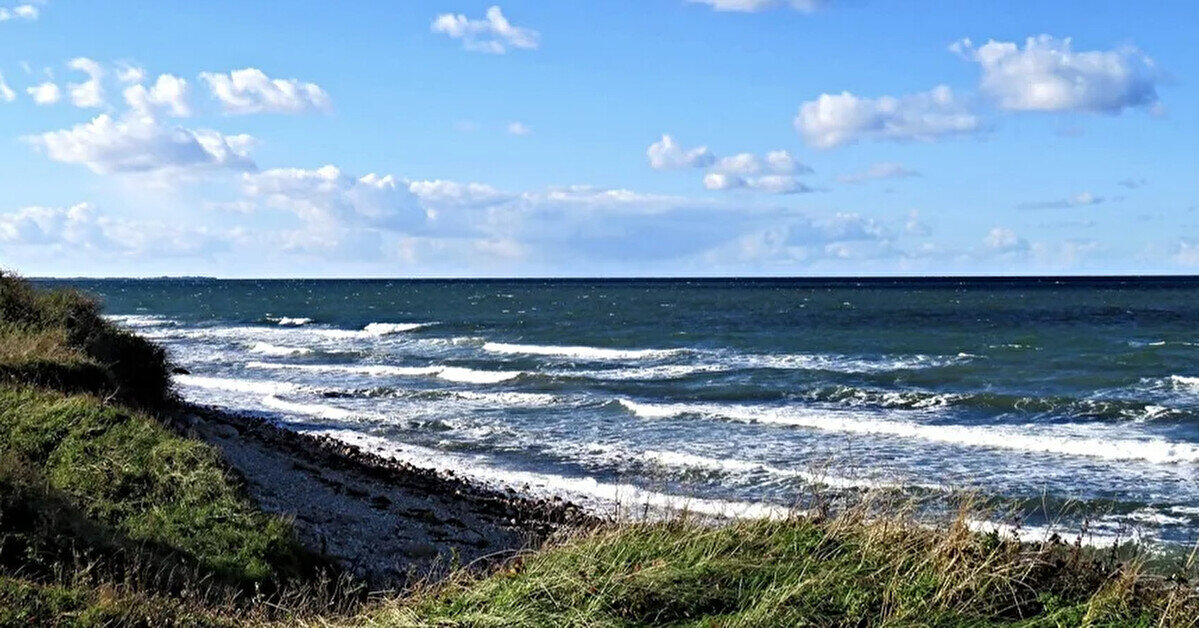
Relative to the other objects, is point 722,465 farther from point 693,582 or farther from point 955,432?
point 693,582

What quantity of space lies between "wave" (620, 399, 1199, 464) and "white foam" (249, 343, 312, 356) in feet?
75.6

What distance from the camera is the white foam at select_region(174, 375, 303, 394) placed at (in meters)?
33.7

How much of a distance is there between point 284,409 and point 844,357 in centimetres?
2178

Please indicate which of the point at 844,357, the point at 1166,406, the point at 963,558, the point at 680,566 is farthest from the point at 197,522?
the point at 844,357

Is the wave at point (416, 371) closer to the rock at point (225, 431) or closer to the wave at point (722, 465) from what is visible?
the rock at point (225, 431)

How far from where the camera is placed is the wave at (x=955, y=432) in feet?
67.2

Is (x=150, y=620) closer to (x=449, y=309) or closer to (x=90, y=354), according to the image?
(x=90, y=354)

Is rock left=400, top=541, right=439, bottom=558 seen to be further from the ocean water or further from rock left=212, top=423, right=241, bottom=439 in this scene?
rock left=212, top=423, right=241, bottom=439

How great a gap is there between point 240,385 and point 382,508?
20326 millimetres

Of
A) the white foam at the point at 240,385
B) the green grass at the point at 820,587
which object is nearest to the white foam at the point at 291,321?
the white foam at the point at 240,385

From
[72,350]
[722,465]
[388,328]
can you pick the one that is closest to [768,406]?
[722,465]

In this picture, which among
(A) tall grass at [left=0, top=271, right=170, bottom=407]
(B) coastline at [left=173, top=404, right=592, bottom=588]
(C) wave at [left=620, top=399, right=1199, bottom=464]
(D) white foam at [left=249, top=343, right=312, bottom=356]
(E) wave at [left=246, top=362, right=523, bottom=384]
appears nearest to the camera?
(B) coastline at [left=173, top=404, right=592, bottom=588]

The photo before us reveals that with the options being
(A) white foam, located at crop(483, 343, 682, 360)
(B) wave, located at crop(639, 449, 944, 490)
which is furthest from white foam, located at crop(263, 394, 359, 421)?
(A) white foam, located at crop(483, 343, 682, 360)

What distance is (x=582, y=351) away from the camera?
46500mm
